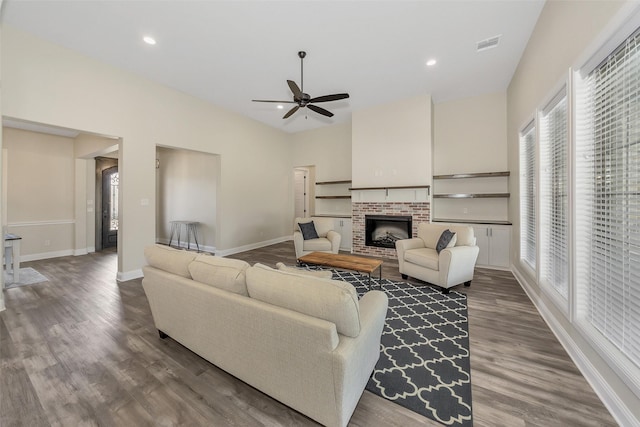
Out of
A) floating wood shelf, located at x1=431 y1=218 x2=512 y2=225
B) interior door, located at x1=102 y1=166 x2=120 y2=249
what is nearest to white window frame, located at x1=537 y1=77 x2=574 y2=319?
floating wood shelf, located at x1=431 y1=218 x2=512 y2=225

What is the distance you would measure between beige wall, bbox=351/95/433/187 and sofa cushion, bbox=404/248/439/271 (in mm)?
1823

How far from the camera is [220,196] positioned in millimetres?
5711

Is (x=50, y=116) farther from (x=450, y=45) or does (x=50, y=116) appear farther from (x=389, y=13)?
(x=450, y=45)

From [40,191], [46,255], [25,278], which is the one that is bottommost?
[25,278]

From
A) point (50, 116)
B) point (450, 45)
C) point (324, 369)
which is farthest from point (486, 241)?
point (50, 116)

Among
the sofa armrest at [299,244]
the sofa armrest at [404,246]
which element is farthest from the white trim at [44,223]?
A: the sofa armrest at [404,246]

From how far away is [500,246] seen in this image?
14.9 ft

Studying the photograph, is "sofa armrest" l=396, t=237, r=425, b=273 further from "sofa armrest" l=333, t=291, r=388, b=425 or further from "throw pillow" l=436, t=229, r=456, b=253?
"sofa armrest" l=333, t=291, r=388, b=425

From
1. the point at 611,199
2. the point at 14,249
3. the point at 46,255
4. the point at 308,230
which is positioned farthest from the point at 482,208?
the point at 46,255

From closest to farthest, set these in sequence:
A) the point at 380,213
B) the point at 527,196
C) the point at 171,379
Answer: the point at 171,379 → the point at 527,196 → the point at 380,213

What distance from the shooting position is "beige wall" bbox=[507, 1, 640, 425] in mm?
1550

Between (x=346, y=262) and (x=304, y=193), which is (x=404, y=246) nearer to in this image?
(x=346, y=262)

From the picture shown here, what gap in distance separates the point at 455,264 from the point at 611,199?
1811mm

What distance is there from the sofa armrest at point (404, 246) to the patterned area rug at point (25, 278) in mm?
5649
